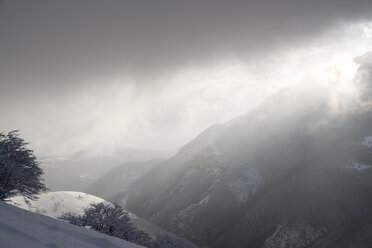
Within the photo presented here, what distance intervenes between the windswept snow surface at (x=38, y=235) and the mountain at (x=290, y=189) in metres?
100

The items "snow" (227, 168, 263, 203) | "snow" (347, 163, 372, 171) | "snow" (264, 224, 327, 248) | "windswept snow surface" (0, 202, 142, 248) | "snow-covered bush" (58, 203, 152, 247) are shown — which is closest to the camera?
"windswept snow surface" (0, 202, 142, 248)

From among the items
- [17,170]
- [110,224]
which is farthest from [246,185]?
[17,170]

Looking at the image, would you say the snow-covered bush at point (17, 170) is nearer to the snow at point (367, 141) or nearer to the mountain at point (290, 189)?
the mountain at point (290, 189)

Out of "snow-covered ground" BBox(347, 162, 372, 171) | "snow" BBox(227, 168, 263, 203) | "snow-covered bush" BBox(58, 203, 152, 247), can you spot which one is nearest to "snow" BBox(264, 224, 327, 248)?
"snow" BBox(227, 168, 263, 203)

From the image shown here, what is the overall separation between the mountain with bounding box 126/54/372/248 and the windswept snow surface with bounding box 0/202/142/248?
10045cm

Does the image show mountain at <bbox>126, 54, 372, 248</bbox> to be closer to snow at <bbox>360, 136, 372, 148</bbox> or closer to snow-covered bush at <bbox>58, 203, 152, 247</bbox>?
snow at <bbox>360, 136, 372, 148</bbox>

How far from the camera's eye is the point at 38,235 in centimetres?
841

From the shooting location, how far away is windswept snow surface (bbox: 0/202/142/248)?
287 inches

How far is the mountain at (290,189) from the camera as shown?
110188 mm

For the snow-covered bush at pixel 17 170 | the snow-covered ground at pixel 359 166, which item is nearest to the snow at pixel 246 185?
the snow-covered ground at pixel 359 166

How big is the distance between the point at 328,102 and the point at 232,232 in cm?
13471

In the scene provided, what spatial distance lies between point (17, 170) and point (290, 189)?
141 meters

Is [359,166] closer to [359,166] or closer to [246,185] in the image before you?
[359,166]

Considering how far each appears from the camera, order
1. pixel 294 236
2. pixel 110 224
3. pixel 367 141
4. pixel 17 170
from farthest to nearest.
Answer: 1. pixel 367 141
2. pixel 294 236
3. pixel 110 224
4. pixel 17 170
